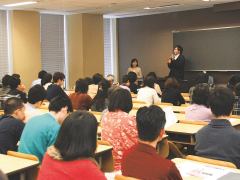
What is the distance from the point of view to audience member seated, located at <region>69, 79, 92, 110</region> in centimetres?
609

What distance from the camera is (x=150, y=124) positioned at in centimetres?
229

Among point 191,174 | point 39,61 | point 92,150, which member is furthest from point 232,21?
point 92,150

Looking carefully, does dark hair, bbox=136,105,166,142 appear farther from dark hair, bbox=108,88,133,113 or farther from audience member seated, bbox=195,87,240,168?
dark hair, bbox=108,88,133,113

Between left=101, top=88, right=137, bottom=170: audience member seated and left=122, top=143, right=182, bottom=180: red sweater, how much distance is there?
1.02m

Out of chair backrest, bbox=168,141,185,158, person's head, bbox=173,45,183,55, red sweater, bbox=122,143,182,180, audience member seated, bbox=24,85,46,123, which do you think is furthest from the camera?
person's head, bbox=173,45,183,55

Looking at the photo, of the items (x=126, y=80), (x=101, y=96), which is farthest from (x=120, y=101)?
(x=126, y=80)

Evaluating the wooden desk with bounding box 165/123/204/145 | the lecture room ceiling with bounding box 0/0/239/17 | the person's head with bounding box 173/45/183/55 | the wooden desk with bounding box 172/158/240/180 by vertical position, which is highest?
the lecture room ceiling with bounding box 0/0/239/17

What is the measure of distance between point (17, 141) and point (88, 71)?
24.5 feet

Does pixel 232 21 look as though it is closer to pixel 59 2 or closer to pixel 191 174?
pixel 59 2

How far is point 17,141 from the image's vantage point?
362cm

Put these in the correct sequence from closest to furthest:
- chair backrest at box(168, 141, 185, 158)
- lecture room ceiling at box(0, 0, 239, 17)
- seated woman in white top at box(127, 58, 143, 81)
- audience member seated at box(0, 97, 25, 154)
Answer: audience member seated at box(0, 97, 25, 154) < chair backrest at box(168, 141, 185, 158) < lecture room ceiling at box(0, 0, 239, 17) < seated woman in white top at box(127, 58, 143, 81)

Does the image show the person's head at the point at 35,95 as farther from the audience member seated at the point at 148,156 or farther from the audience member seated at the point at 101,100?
the audience member seated at the point at 148,156

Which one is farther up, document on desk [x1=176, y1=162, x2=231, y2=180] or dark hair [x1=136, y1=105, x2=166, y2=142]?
dark hair [x1=136, y1=105, x2=166, y2=142]

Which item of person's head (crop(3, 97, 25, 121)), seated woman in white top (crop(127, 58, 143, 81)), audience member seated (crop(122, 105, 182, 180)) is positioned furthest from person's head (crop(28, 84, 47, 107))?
seated woman in white top (crop(127, 58, 143, 81))
